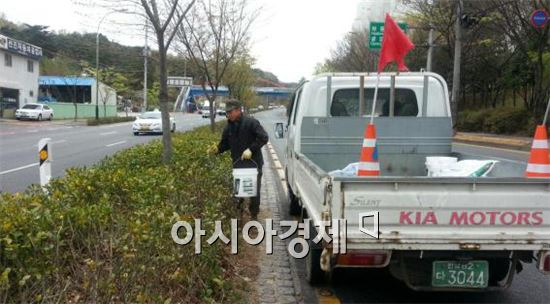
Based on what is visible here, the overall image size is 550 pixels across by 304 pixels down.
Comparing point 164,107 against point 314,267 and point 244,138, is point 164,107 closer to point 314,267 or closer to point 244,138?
point 244,138

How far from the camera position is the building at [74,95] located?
171ft

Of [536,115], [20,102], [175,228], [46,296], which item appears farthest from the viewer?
[20,102]

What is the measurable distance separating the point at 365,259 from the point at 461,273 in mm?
707

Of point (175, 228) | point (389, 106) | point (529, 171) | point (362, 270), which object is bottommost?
point (362, 270)

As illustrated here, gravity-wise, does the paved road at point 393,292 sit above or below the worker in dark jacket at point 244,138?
below

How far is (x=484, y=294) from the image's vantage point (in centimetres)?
462

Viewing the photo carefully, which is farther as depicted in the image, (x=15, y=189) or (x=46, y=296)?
(x=15, y=189)

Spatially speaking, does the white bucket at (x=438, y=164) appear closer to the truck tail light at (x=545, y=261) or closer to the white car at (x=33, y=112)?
the truck tail light at (x=545, y=261)

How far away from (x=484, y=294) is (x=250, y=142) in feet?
11.0

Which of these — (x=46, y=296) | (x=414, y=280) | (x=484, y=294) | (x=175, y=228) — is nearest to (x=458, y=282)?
(x=414, y=280)

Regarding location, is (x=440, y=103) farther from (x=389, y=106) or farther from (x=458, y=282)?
(x=458, y=282)

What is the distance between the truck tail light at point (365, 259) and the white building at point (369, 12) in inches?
1425

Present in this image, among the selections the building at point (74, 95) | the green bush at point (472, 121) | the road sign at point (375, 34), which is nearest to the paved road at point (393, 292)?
the road sign at point (375, 34)

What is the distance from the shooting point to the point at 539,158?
438 cm
